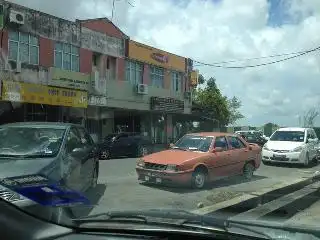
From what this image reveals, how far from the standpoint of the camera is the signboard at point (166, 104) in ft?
125

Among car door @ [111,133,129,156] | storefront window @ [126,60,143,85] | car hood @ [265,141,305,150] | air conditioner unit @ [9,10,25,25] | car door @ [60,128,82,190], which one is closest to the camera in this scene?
car door @ [60,128,82,190]

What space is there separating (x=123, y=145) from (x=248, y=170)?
41.6 ft

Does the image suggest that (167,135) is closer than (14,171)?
No

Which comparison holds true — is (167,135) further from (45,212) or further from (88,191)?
(45,212)

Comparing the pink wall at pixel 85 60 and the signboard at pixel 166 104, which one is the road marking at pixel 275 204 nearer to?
the pink wall at pixel 85 60

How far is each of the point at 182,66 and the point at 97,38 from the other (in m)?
11.7

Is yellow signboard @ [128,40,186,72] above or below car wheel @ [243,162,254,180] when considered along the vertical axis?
above

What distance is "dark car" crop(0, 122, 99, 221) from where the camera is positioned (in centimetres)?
869

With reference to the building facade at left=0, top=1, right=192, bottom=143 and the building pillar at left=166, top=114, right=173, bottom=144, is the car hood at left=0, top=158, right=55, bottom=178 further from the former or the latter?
the building pillar at left=166, top=114, right=173, bottom=144

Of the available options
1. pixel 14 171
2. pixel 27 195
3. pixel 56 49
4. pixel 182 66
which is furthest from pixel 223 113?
pixel 27 195

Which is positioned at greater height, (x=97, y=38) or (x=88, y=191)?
(x=97, y=38)

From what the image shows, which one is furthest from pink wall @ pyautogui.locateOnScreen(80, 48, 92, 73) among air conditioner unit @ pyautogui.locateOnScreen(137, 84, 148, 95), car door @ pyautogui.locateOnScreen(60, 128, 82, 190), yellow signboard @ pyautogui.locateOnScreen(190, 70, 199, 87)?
car door @ pyautogui.locateOnScreen(60, 128, 82, 190)

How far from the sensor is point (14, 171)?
8.28m

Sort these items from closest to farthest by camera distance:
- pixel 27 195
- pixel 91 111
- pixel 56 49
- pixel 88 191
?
1. pixel 27 195
2. pixel 88 191
3. pixel 56 49
4. pixel 91 111
